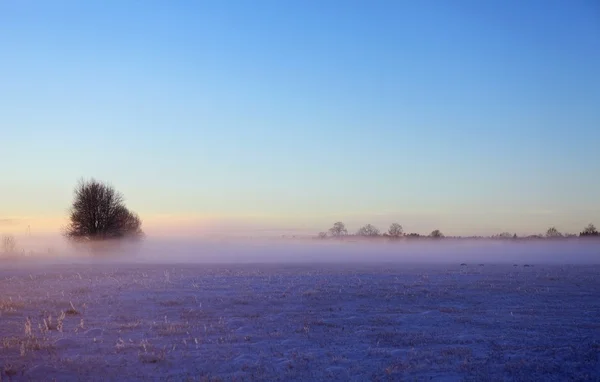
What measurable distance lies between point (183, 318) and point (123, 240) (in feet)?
221

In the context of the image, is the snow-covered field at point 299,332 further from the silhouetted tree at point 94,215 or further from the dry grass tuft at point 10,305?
the silhouetted tree at point 94,215

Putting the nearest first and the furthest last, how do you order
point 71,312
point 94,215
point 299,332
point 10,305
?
point 299,332, point 71,312, point 10,305, point 94,215

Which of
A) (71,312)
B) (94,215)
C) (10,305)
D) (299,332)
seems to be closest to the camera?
(299,332)

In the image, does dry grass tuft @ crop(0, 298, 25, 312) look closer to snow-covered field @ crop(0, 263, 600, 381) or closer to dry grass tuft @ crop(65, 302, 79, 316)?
snow-covered field @ crop(0, 263, 600, 381)

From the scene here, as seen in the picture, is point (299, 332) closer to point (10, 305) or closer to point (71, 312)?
point (71, 312)

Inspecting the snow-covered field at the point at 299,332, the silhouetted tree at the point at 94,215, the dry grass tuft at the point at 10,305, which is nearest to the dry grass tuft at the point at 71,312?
the snow-covered field at the point at 299,332

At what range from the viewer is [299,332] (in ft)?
55.4

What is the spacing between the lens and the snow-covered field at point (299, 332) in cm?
1298

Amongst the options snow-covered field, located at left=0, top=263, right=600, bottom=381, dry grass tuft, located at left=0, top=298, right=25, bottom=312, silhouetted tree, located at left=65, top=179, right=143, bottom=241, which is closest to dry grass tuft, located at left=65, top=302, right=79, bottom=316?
snow-covered field, located at left=0, top=263, right=600, bottom=381

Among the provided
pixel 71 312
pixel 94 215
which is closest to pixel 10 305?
pixel 71 312

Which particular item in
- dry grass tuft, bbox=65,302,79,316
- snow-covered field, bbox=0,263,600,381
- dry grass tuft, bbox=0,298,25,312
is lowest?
snow-covered field, bbox=0,263,600,381

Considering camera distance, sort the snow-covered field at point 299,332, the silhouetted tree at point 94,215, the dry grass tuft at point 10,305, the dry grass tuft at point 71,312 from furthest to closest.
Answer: the silhouetted tree at point 94,215, the dry grass tuft at point 10,305, the dry grass tuft at point 71,312, the snow-covered field at point 299,332

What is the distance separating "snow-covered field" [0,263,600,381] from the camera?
13.0 meters

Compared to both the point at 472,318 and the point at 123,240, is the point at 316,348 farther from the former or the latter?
the point at 123,240
